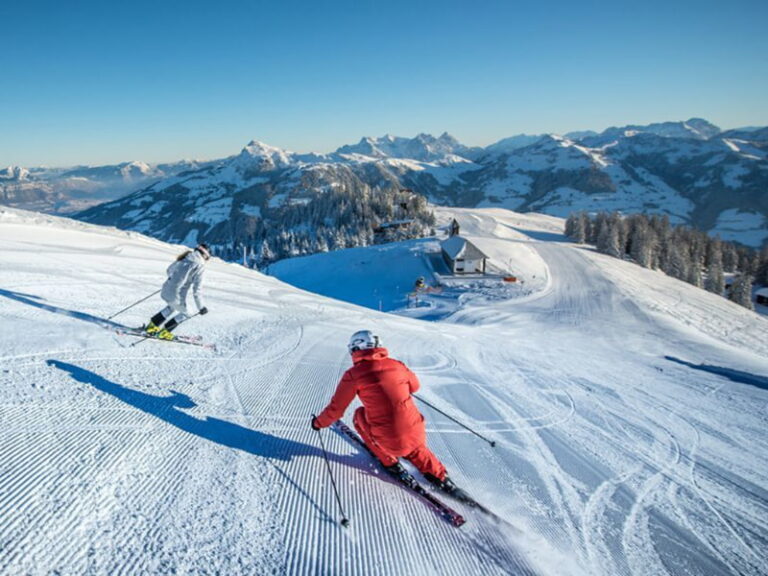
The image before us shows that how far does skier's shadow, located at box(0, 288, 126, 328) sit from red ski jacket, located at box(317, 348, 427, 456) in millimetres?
6387

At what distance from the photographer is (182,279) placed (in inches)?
301

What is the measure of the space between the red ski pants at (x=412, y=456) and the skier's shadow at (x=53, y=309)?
6361 mm

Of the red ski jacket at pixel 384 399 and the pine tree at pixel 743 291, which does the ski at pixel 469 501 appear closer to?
the red ski jacket at pixel 384 399

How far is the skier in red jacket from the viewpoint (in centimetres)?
401

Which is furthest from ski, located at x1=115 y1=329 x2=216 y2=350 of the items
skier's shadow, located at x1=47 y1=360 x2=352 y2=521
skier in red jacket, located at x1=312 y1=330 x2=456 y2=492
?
skier in red jacket, located at x1=312 y1=330 x2=456 y2=492

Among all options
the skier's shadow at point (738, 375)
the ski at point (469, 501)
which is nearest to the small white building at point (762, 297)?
Result: the skier's shadow at point (738, 375)

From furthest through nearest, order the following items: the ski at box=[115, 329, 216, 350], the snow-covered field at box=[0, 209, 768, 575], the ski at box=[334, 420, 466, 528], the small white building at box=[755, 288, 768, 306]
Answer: the small white building at box=[755, 288, 768, 306] → the ski at box=[115, 329, 216, 350] → the ski at box=[334, 420, 466, 528] → the snow-covered field at box=[0, 209, 768, 575]

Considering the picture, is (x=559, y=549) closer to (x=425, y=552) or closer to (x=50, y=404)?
(x=425, y=552)

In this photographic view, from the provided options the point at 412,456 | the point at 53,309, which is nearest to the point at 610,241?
the point at 412,456

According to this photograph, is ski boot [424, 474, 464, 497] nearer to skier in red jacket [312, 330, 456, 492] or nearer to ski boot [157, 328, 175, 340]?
skier in red jacket [312, 330, 456, 492]

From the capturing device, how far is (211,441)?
14.3ft

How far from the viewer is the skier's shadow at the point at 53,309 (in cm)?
769

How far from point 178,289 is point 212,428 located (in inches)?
163

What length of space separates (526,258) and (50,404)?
50.5 meters
